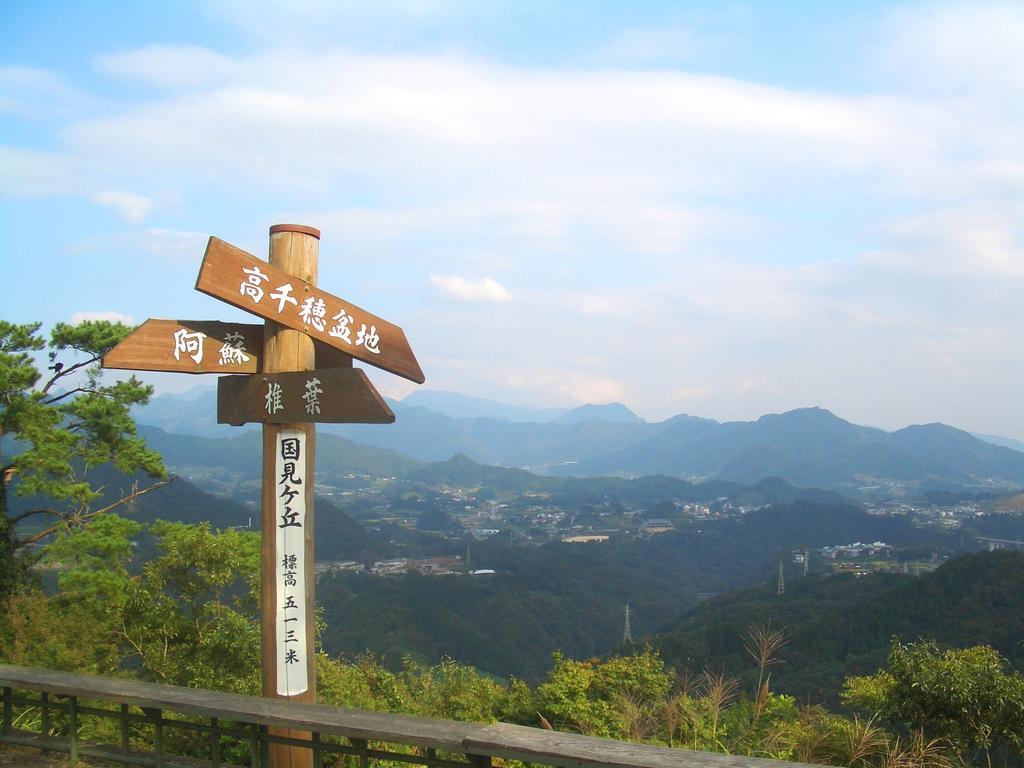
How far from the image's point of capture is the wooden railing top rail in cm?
259

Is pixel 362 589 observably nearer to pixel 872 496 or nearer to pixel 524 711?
pixel 524 711

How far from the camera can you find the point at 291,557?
11.2 ft

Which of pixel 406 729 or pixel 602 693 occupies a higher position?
pixel 406 729

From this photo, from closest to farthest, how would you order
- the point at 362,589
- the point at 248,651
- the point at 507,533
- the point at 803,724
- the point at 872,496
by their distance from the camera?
the point at 803,724
the point at 248,651
the point at 362,589
the point at 507,533
the point at 872,496

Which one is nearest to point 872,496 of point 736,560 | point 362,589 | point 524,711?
point 736,560

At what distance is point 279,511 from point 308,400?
20.3 inches

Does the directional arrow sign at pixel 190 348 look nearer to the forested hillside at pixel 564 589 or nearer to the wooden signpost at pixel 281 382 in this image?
the wooden signpost at pixel 281 382

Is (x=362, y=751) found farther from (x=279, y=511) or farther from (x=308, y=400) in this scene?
(x=308, y=400)

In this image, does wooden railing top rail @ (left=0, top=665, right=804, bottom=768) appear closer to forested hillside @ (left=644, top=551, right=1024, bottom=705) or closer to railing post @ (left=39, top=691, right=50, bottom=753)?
railing post @ (left=39, top=691, right=50, bottom=753)

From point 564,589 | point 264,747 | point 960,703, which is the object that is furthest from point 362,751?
point 564,589

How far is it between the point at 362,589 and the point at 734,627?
29163 mm

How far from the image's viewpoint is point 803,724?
4270 millimetres

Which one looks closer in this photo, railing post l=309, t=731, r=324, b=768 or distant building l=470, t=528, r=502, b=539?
railing post l=309, t=731, r=324, b=768

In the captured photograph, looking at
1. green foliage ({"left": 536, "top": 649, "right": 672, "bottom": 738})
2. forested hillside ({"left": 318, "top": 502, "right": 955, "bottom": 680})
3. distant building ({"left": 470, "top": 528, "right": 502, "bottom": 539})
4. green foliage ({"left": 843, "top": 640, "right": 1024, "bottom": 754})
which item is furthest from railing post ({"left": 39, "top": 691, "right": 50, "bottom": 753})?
distant building ({"left": 470, "top": 528, "right": 502, "bottom": 539})
